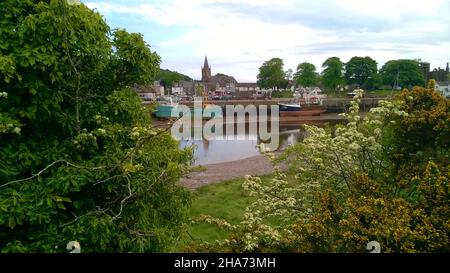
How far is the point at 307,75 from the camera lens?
275 feet

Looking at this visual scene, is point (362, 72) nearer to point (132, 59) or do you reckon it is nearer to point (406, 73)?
point (406, 73)

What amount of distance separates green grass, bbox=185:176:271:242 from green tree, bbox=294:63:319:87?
226 ft

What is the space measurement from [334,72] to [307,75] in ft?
25.0

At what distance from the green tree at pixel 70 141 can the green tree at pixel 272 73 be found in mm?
80033

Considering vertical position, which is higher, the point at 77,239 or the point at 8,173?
the point at 8,173

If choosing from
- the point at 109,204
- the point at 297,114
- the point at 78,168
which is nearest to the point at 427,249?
the point at 109,204

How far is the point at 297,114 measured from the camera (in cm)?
5653

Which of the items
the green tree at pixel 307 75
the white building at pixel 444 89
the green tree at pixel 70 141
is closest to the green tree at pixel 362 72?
the green tree at pixel 307 75

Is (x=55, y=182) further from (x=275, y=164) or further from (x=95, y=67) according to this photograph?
(x=275, y=164)

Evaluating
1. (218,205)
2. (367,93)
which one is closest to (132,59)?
(218,205)

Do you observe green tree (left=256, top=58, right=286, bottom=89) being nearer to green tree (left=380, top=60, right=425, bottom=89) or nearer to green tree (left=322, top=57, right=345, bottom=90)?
green tree (left=322, top=57, right=345, bottom=90)

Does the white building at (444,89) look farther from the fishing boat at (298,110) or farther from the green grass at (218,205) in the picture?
the fishing boat at (298,110)

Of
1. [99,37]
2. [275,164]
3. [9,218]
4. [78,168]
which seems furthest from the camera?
[275,164]

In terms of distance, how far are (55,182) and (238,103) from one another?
62.8 metres
